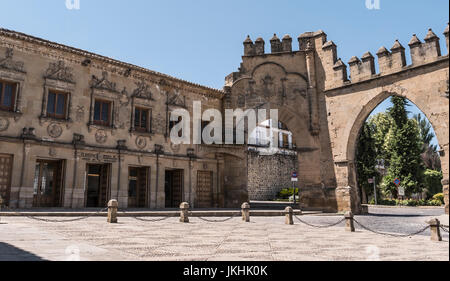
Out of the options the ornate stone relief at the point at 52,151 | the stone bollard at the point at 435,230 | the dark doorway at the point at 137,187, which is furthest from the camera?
the dark doorway at the point at 137,187

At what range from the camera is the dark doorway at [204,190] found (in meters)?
20.0

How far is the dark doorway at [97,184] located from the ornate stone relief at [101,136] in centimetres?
133

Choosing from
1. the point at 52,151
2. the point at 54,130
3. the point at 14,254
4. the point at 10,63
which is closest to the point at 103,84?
the point at 54,130

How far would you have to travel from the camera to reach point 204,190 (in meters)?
20.2

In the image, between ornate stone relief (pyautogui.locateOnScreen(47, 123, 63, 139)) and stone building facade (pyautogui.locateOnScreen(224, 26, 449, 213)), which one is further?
stone building facade (pyautogui.locateOnScreen(224, 26, 449, 213))

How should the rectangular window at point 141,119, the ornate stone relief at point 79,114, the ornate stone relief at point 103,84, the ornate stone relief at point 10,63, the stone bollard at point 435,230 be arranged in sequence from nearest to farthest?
1. the stone bollard at point 435,230
2. the ornate stone relief at point 10,63
3. the ornate stone relief at point 79,114
4. the ornate stone relief at point 103,84
5. the rectangular window at point 141,119

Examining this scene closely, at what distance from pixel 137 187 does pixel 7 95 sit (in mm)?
7413

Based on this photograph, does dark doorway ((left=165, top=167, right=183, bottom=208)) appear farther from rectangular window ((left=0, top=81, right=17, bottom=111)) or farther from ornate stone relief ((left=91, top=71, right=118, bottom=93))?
rectangular window ((left=0, top=81, right=17, bottom=111))

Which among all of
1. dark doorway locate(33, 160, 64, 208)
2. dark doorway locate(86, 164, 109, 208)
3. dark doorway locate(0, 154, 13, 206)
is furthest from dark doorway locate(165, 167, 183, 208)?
dark doorway locate(0, 154, 13, 206)

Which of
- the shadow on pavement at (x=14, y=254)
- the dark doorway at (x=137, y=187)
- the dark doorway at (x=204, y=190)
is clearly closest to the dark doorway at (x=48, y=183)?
the dark doorway at (x=137, y=187)

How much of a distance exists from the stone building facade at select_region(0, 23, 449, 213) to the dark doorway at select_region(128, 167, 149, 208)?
6 cm

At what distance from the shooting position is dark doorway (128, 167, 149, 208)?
1794 centimetres

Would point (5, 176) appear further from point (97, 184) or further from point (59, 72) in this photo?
point (59, 72)

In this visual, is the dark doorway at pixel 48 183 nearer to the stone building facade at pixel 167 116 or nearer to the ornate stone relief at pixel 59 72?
the stone building facade at pixel 167 116
